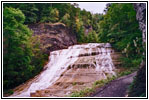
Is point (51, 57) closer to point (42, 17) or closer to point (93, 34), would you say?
point (42, 17)

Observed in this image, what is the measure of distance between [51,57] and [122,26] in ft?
21.0

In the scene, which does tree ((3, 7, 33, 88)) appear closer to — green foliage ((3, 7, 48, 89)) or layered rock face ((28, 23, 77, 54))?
green foliage ((3, 7, 48, 89))

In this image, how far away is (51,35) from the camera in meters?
17.4

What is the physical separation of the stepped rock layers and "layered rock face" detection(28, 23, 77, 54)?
2.62m

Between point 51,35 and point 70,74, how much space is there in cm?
773

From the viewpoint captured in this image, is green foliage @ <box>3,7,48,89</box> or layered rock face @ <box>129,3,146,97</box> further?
green foliage @ <box>3,7,48,89</box>

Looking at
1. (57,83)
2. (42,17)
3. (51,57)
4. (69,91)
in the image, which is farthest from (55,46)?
(69,91)

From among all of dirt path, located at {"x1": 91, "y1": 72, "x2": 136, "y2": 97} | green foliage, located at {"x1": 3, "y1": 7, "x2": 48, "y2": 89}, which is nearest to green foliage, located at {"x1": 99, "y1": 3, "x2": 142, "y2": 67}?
dirt path, located at {"x1": 91, "y1": 72, "x2": 136, "y2": 97}

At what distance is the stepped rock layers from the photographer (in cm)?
889

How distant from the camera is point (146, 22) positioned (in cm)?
498

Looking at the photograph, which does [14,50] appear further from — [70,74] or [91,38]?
[91,38]

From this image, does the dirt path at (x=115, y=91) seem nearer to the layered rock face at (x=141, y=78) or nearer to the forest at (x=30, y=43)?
the layered rock face at (x=141, y=78)

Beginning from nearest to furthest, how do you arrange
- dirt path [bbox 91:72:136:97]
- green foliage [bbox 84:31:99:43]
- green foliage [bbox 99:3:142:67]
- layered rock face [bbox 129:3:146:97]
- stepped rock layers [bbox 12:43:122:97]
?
layered rock face [bbox 129:3:146:97]
dirt path [bbox 91:72:136:97]
stepped rock layers [bbox 12:43:122:97]
green foliage [bbox 99:3:142:67]
green foliage [bbox 84:31:99:43]

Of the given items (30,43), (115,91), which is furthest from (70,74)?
(115,91)
